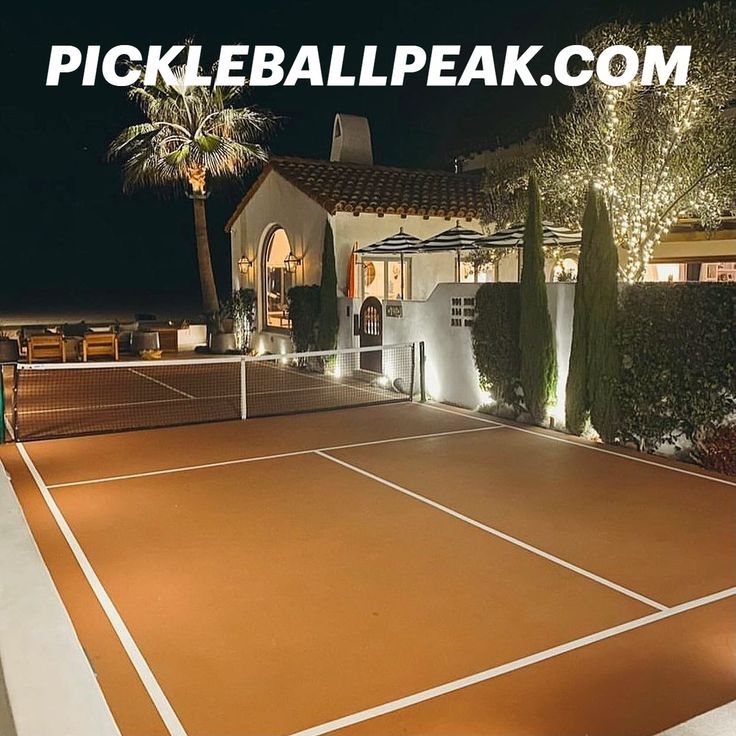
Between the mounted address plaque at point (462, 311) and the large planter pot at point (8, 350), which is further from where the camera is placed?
the large planter pot at point (8, 350)

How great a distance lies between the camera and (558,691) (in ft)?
14.2

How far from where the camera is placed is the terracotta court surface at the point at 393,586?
4230 mm

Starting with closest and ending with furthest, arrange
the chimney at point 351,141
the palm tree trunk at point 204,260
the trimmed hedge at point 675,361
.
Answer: the trimmed hedge at point 675,361 → the chimney at point 351,141 → the palm tree trunk at point 204,260

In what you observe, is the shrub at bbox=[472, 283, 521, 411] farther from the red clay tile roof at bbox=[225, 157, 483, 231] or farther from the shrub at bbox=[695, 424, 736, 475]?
the red clay tile roof at bbox=[225, 157, 483, 231]

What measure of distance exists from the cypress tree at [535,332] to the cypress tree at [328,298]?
21.7 ft

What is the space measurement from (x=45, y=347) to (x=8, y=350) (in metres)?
1.20

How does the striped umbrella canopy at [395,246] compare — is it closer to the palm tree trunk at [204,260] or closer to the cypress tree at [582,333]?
the cypress tree at [582,333]

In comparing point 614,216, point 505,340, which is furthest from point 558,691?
point 614,216

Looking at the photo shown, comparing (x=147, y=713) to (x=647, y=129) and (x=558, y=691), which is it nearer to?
(x=558, y=691)

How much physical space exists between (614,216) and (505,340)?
11.0ft

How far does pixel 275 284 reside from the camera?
22.5 meters

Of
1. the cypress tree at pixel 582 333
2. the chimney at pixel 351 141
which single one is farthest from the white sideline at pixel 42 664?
the chimney at pixel 351 141

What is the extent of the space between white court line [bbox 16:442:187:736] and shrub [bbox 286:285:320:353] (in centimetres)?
1092

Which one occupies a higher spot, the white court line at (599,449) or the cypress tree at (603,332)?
the cypress tree at (603,332)
